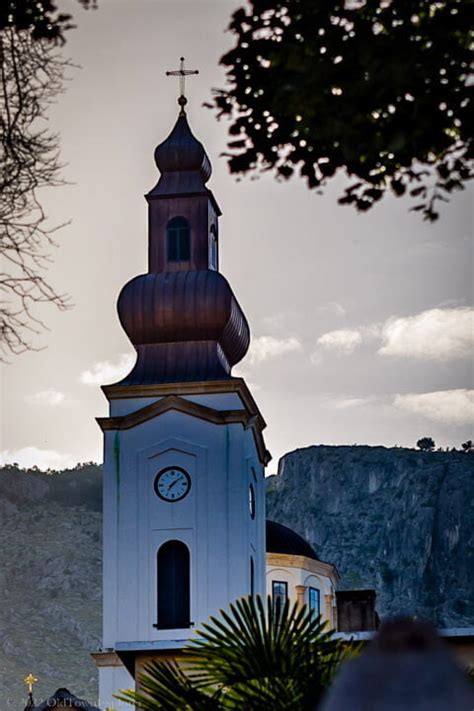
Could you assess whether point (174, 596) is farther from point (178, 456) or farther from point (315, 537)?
point (315, 537)

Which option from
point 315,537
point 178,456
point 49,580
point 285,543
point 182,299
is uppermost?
point 315,537

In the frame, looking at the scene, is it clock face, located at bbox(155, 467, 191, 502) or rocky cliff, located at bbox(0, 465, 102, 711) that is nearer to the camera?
clock face, located at bbox(155, 467, 191, 502)

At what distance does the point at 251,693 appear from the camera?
5.96 meters

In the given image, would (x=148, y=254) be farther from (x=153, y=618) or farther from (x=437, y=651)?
(x=437, y=651)

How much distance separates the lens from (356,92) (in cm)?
605

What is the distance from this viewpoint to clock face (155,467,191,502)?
4412 cm

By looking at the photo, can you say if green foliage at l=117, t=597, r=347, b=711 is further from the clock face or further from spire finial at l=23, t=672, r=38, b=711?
the clock face

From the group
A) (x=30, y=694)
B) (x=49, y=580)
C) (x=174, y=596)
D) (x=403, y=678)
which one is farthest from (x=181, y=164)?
(x=49, y=580)

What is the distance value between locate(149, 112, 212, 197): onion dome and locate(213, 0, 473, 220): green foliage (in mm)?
40235

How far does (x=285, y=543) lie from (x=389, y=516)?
93.7m

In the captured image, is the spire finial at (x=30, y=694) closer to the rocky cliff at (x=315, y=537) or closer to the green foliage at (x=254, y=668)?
the green foliage at (x=254, y=668)

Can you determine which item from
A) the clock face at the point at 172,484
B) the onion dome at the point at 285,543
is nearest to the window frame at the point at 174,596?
the clock face at the point at 172,484

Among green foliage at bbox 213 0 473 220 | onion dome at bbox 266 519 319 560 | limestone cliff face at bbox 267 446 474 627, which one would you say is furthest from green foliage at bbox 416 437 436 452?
green foliage at bbox 213 0 473 220

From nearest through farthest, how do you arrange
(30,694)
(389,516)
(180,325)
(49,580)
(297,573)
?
1. (30,694)
2. (180,325)
3. (297,573)
4. (49,580)
5. (389,516)
